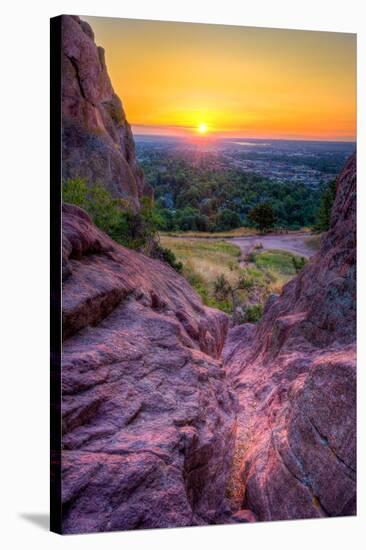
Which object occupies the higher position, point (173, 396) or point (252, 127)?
point (252, 127)

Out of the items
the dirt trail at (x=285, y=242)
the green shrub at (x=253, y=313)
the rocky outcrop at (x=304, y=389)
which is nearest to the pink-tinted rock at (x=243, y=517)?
the rocky outcrop at (x=304, y=389)

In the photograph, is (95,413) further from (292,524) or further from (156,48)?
(156,48)

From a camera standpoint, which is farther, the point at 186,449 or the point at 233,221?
the point at 233,221

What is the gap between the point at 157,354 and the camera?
14.1 meters

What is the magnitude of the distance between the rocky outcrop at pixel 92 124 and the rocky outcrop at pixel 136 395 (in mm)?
779

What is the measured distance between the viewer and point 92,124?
548 inches

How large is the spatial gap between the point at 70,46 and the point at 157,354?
444cm

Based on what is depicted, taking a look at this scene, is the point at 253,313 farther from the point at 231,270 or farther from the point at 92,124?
the point at 92,124

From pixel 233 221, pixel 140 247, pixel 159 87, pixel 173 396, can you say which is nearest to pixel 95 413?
pixel 173 396

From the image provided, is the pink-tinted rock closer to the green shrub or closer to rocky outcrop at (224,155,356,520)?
rocky outcrop at (224,155,356,520)

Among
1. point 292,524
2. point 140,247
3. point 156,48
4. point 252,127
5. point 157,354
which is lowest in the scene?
point 292,524

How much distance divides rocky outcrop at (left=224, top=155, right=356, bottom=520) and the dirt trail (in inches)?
8.4

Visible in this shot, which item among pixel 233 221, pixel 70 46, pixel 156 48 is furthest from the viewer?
pixel 233 221

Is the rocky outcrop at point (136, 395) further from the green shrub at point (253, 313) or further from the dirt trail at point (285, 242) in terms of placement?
the dirt trail at point (285, 242)
